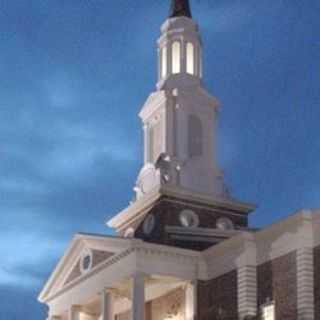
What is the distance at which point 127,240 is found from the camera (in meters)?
57.6

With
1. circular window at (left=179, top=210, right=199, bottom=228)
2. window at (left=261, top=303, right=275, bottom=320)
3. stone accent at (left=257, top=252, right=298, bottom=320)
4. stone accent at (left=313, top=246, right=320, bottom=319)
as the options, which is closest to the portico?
circular window at (left=179, top=210, right=199, bottom=228)

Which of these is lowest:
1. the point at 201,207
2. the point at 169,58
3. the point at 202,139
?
the point at 201,207

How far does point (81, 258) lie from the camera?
6328 cm

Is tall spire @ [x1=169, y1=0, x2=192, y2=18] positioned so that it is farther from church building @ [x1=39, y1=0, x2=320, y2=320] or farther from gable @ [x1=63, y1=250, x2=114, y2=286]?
gable @ [x1=63, y1=250, x2=114, y2=286]

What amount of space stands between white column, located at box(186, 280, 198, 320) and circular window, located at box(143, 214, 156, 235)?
489cm

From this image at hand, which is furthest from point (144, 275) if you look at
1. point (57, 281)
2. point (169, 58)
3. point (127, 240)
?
point (169, 58)

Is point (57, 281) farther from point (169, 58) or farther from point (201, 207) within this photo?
point (169, 58)

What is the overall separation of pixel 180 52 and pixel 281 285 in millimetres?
19824

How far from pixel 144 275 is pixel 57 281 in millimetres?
10524

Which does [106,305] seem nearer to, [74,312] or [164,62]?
[74,312]

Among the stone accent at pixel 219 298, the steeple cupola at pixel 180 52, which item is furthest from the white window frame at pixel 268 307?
Result: the steeple cupola at pixel 180 52

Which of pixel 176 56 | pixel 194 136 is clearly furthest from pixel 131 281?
pixel 176 56

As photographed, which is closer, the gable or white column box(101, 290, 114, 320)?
white column box(101, 290, 114, 320)

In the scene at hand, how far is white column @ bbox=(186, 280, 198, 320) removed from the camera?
191 ft
